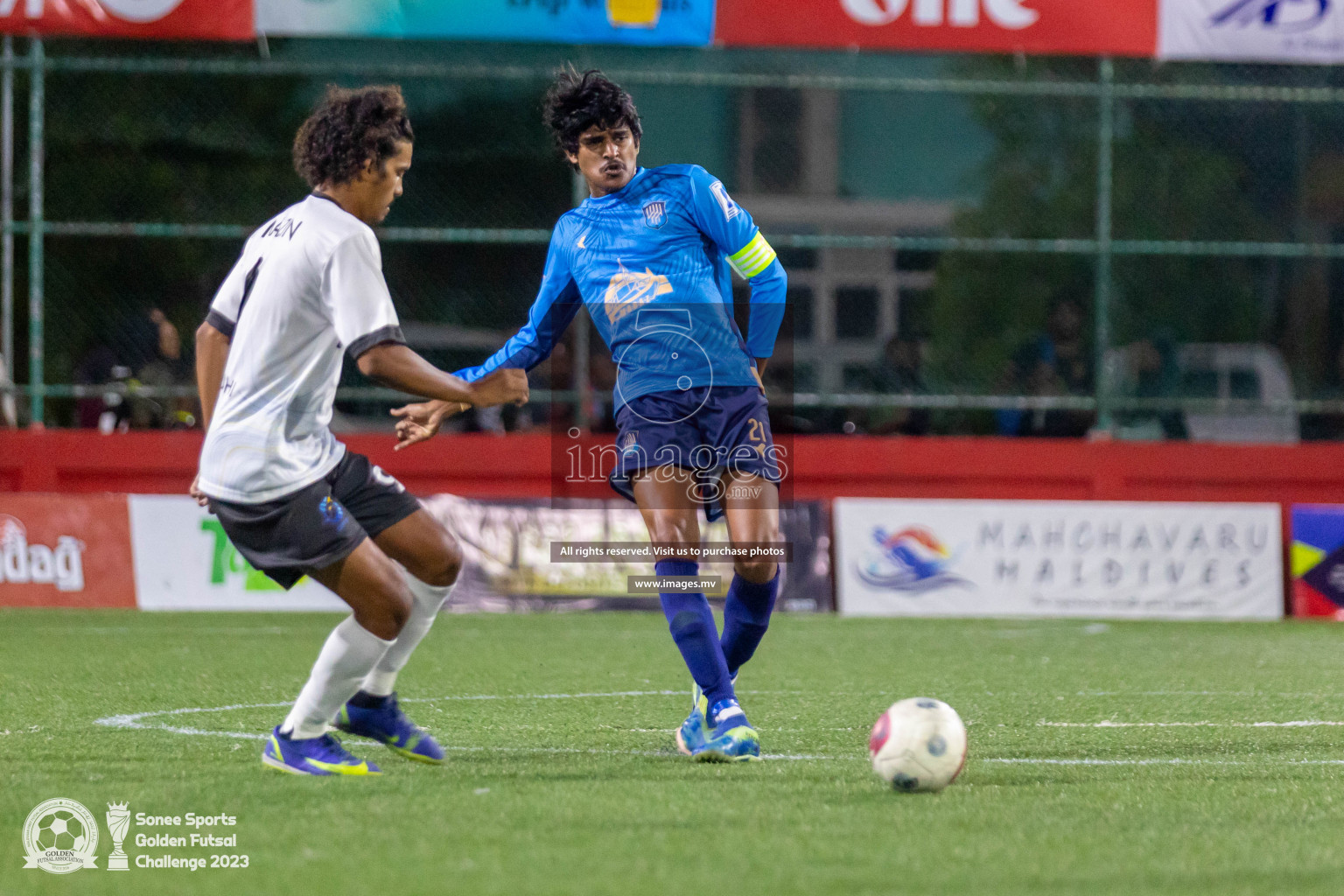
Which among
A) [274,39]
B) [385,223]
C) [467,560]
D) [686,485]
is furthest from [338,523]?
[274,39]

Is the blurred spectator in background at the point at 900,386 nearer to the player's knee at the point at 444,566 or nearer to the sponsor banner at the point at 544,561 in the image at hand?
the sponsor banner at the point at 544,561

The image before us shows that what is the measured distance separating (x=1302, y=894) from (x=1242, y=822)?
818 mm

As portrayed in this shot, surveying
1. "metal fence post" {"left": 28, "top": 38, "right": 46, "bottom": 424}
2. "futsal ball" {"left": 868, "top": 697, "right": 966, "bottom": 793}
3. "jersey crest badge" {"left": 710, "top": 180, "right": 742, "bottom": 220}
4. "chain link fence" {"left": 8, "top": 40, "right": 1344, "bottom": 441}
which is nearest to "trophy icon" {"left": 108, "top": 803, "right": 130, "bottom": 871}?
"futsal ball" {"left": 868, "top": 697, "right": 966, "bottom": 793}

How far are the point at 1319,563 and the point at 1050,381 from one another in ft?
9.12

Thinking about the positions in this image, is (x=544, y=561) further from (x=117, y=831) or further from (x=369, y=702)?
(x=117, y=831)

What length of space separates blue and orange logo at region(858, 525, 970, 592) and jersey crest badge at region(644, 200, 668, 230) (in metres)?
7.14

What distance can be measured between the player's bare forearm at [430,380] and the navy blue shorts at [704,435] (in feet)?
2.46

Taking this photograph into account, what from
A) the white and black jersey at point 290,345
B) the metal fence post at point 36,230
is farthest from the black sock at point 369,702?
the metal fence post at point 36,230

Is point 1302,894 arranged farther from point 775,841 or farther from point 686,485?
A: point 686,485

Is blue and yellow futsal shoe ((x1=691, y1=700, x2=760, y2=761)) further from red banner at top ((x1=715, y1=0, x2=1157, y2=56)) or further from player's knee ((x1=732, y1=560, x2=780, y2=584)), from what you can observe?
red banner at top ((x1=715, y1=0, x2=1157, y2=56))

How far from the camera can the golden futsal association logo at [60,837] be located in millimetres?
3650

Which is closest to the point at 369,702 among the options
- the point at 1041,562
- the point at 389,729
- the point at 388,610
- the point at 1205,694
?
the point at 389,729

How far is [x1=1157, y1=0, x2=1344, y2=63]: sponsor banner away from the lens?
13609 mm

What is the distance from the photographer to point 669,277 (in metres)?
5.61
